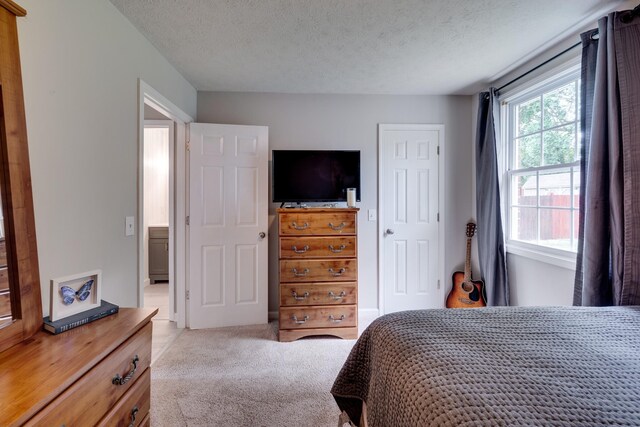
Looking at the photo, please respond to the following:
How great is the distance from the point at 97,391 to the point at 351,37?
2.27 meters

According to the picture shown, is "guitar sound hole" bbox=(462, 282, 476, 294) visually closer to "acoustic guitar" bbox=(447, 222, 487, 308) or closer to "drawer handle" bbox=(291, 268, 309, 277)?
"acoustic guitar" bbox=(447, 222, 487, 308)

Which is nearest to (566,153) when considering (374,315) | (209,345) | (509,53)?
(509,53)

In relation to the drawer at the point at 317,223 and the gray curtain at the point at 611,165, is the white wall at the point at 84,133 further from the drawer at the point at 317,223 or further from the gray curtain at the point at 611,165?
the gray curtain at the point at 611,165

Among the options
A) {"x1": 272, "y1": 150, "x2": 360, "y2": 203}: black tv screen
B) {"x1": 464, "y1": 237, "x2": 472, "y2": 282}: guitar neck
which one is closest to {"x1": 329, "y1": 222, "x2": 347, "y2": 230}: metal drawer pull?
{"x1": 272, "y1": 150, "x2": 360, "y2": 203}: black tv screen

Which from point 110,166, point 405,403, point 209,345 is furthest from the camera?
point 209,345

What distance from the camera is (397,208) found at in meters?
3.11

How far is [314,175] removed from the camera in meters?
2.85

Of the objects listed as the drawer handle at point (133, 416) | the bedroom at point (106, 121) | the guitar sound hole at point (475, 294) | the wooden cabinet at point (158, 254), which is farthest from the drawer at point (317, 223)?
the wooden cabinet at point (158, 254)

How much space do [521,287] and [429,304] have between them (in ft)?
3.01

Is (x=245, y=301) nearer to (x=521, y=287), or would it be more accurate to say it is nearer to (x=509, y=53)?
(x=521, y=287)

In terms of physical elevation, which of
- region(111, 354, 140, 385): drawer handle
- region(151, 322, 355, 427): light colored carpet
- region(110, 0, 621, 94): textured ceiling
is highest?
region(110, 0, 621, 94): textured ceiling

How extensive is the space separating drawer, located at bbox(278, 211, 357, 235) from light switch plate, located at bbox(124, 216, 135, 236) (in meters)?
1.09

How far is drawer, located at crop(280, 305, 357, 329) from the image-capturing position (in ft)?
8.38

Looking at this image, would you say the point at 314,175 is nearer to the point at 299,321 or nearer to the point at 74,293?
the point at 299,321
